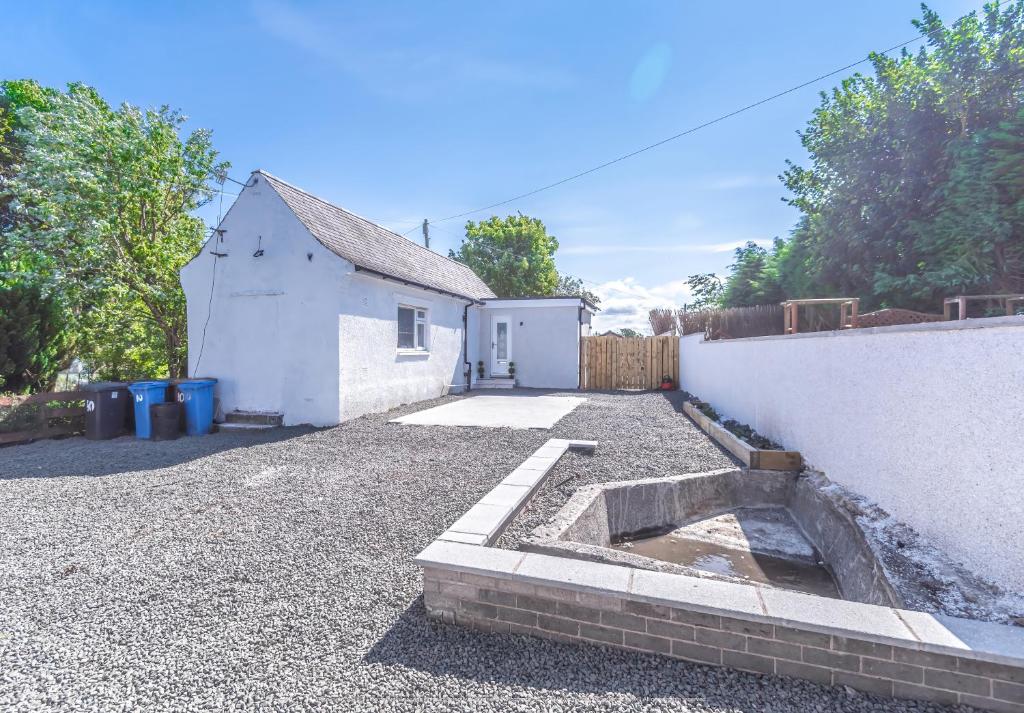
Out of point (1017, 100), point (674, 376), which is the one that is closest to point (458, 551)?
point (674, 376)

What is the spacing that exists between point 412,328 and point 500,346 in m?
5.20

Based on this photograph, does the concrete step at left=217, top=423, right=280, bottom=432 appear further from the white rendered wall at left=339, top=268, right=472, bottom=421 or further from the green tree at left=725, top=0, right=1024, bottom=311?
the green tree at left=725, top=0, right=1024, bottom=311

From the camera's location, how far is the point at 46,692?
2041 mm

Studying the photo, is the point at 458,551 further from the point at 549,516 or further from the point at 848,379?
the point at 848,379

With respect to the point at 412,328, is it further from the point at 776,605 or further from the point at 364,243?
the point at 776,605

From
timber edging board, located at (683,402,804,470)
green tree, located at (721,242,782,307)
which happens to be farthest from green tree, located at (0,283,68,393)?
green tree, located at (721,242,782,307)

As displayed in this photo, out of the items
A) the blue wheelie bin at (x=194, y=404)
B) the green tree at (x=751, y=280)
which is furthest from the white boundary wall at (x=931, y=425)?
the green tree at (x=751, y=280)

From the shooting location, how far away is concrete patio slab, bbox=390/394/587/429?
859 cm

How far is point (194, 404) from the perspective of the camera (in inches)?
330

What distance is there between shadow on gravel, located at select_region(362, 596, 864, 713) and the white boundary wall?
1.59 metres

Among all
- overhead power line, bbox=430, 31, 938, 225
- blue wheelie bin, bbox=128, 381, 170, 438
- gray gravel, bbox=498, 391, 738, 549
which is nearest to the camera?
gray gravel, bbox=498, 391, 738, 549

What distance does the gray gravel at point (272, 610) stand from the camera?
202cm

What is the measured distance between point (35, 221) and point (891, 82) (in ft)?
75.1

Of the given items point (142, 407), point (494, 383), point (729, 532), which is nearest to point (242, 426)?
point (142, 407)
